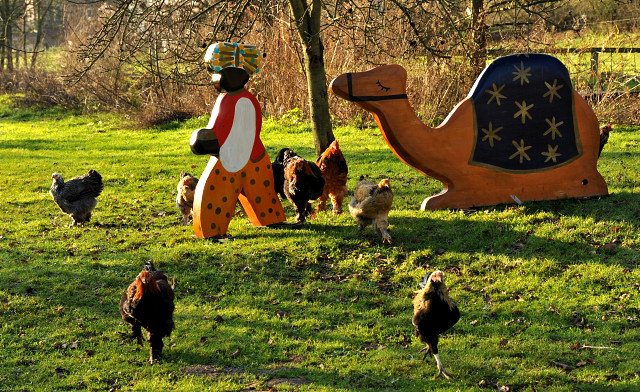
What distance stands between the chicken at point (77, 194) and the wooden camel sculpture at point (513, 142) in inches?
188

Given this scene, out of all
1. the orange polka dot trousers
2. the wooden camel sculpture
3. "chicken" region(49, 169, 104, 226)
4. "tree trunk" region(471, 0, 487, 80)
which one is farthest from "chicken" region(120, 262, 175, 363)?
"tree trunk" region(471, 0, 487, 80)

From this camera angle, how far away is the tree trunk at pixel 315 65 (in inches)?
462

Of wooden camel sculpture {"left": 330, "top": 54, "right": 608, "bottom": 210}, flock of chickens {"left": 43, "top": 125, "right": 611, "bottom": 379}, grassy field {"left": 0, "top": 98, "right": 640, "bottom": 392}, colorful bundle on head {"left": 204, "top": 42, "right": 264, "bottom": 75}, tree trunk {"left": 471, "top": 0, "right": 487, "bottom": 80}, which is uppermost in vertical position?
tree trunk {"left": 471, "top": 0, "right": 487, "bottom": 80}

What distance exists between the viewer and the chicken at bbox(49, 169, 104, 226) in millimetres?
10750

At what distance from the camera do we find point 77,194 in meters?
10.8

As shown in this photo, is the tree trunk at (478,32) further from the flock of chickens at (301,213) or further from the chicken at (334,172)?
the chicken at (334,172)

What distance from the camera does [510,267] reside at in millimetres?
8430

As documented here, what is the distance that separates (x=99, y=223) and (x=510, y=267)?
6551mm

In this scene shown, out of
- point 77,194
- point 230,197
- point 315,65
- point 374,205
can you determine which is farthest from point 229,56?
point 77,194

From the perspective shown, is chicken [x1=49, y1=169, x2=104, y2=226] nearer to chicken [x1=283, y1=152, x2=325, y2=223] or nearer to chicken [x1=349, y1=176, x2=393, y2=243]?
chicken [x1=283, y1=152, x2=325, y2=223]

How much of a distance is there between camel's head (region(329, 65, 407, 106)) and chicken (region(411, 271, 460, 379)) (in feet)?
12.4

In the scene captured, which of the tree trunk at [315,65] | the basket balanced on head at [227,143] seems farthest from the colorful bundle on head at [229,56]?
the tree trunk at [315,65]

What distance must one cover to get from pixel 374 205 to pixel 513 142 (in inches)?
101

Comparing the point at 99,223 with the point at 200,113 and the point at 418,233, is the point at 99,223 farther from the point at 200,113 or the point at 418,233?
the point at 200,113
